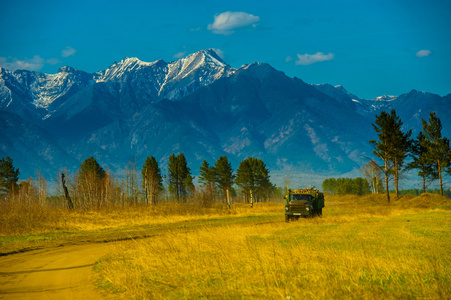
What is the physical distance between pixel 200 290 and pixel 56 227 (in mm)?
26481

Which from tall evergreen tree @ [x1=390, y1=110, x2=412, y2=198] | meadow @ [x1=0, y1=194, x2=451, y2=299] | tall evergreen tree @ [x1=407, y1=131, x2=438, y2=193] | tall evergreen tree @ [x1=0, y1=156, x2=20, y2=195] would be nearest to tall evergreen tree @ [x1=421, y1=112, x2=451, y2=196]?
tall evergreen tree @ [x1=407, y1=131, x2=438, y2=193]

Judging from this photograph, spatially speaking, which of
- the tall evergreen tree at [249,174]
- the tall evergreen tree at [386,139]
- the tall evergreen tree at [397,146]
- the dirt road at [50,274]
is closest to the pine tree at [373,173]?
the tall evergreen tree at [249,174]

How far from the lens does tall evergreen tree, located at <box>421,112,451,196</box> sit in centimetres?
7012

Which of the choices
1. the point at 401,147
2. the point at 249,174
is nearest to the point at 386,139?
the point at 401,147

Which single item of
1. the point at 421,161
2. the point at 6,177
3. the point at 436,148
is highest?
the point at 6,177

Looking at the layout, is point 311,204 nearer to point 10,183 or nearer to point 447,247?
point 447,247

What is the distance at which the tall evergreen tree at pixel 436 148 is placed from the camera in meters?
70.1

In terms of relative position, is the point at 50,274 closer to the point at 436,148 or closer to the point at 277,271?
the point at 277,271

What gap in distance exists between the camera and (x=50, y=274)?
15586mm

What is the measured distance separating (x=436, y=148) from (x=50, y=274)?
70554 mm

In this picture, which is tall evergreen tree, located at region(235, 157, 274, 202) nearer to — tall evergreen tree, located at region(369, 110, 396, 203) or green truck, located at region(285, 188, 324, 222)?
tall evergreen tree, located at region(369, 110, 396, 203)

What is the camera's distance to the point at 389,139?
227 ft

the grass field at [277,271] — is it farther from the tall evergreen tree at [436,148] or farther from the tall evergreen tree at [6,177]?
the tall evergreen tree at [6,177]

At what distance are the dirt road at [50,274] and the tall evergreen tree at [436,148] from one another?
6431cm
